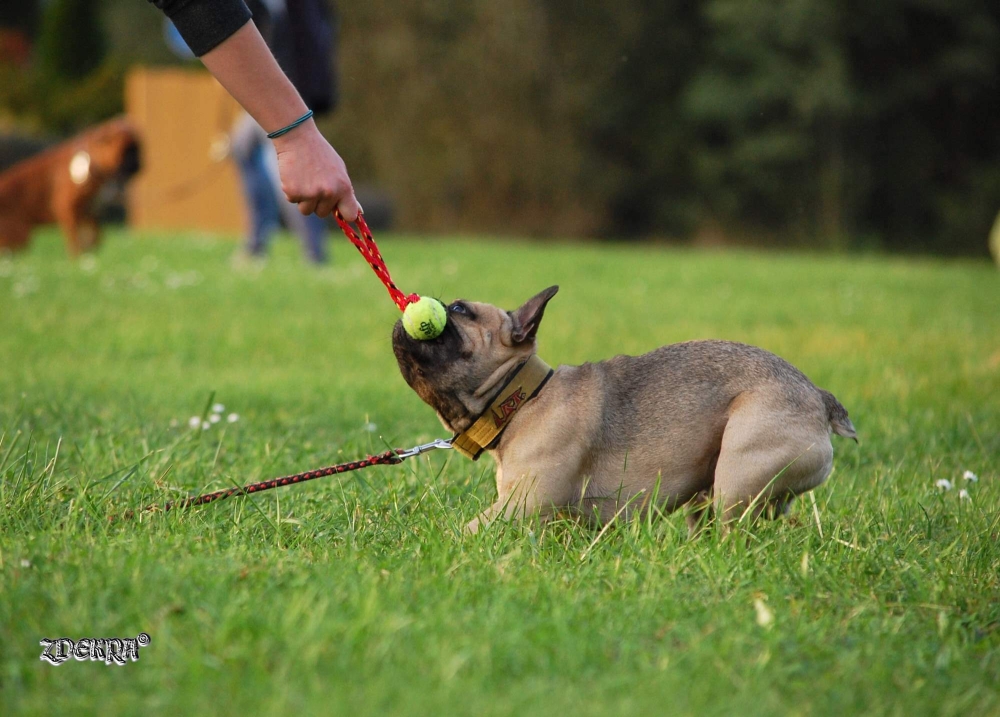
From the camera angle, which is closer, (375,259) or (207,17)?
(207,17)

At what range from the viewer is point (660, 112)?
88.7ft

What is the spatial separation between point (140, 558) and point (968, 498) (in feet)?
8.51

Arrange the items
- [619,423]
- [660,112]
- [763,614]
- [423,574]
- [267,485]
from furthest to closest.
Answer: [660,112] → [619,423] → [267,485] → [423,574] → [763,614]

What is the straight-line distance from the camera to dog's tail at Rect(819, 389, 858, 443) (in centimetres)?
335

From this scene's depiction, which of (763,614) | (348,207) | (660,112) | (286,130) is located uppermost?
(286,130)

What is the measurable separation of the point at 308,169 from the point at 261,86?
0.26 meters

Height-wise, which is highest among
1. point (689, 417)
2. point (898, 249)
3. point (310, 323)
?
point (689, 417)

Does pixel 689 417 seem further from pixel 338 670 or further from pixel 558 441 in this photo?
pixel 338 670

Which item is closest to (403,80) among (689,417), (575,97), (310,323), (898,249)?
(575,97)

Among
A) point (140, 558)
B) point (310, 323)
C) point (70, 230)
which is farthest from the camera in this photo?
point (70, 230)

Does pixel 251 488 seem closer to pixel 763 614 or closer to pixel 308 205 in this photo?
pixel 308 205

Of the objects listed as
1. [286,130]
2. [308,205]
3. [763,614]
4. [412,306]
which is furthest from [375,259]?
[763,614]

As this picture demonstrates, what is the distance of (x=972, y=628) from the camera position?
96.8 inches

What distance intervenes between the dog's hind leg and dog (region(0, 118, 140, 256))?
8909mm
